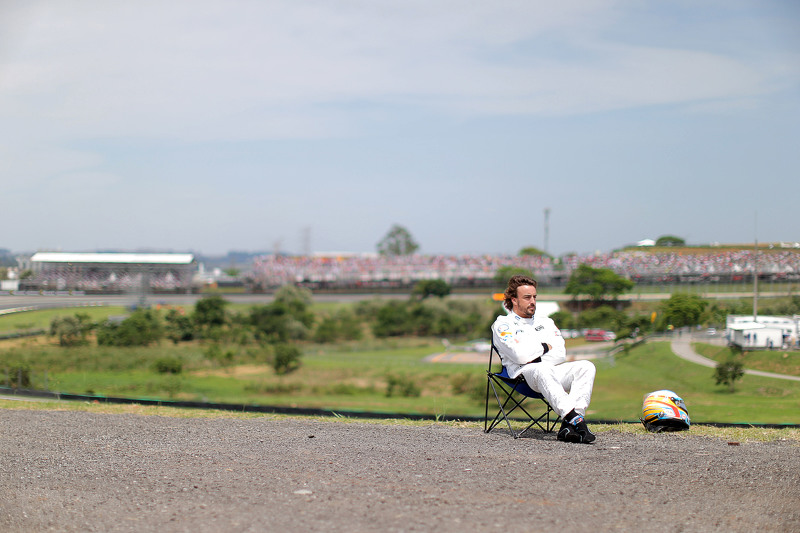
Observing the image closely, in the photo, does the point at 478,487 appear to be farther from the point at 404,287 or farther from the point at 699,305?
the point at 404,287

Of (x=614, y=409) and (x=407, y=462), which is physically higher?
(x=407, y=462)

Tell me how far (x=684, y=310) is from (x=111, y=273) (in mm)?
34124

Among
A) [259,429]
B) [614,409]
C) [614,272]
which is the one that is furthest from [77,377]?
[259,429]

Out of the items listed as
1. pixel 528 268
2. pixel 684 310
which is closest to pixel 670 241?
pixel 684 310

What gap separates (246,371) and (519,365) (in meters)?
32.4

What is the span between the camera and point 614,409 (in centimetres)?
2002

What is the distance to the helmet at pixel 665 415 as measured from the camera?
604 cm

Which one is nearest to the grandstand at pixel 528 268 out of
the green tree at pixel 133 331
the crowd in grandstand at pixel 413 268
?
the crowd in grandstand at pixel 413 268

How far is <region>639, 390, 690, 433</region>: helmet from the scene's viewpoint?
604 centimetres

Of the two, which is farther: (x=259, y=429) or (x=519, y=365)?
(x=259, y=429)

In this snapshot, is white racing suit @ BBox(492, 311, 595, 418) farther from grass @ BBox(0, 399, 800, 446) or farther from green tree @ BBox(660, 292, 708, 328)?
green tree @ BBox(660, 292, 708, 328)

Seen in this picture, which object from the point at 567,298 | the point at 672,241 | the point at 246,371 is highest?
the point at 672,241

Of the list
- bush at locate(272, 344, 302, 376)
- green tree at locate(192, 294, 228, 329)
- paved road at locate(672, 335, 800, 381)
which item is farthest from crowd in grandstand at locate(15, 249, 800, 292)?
bush at locate(272, 344, 302, 376)

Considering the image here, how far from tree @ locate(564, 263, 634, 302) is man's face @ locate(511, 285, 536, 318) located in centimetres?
2455
